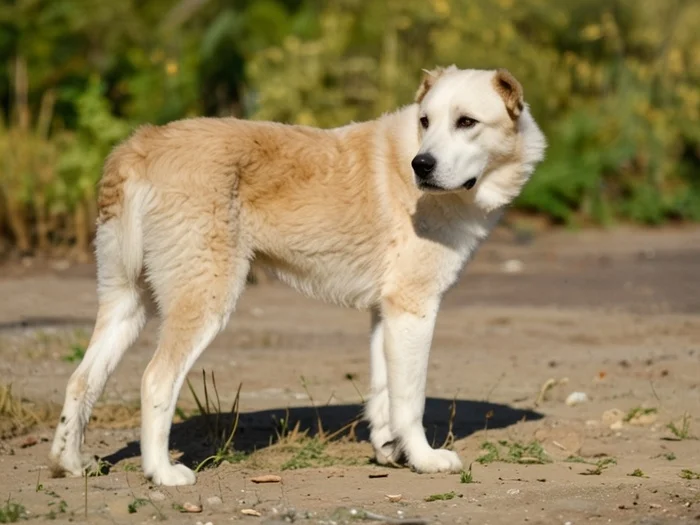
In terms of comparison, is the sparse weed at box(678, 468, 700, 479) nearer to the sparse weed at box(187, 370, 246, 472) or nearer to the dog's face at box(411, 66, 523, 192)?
the dog's face at box(411, 66, 523, 192)

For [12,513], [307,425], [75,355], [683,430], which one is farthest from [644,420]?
[75,355]

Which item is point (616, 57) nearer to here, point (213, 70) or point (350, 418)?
point (213, 70)

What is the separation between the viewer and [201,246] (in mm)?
5383

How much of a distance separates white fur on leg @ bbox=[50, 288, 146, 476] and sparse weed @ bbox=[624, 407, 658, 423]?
2778 mm

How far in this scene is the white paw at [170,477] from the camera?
518 centimetres

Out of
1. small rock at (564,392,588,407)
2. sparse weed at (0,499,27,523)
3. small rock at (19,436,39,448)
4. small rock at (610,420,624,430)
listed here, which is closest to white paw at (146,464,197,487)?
sparse weed at (0,499,27,523)

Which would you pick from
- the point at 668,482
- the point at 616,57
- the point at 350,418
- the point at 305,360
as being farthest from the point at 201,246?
the point at 616,57

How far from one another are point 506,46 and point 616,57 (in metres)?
2.04

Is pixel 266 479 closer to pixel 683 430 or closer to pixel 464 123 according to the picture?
pixel 464 123

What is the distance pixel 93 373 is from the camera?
5.48 meters

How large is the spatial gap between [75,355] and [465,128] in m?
3.50

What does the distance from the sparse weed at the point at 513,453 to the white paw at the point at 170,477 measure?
147 centimetres

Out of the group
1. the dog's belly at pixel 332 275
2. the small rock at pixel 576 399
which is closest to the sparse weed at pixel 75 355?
the dog's belly at pixel 332 275

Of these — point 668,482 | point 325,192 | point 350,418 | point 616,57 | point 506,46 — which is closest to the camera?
point 668,482
